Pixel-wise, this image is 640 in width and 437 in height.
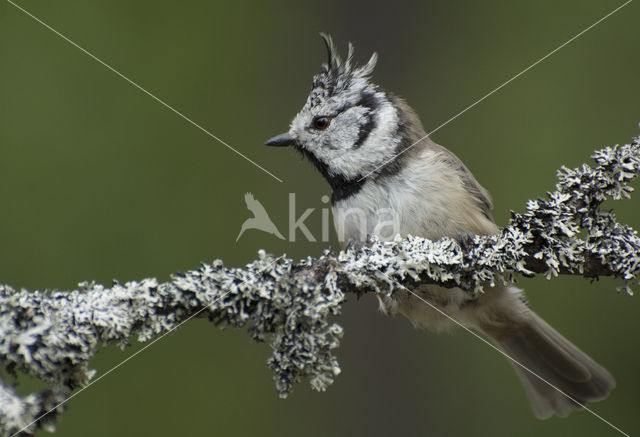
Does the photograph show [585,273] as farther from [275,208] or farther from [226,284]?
[275,208]

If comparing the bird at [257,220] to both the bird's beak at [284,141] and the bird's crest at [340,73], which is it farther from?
the bird's crest at [340,73]

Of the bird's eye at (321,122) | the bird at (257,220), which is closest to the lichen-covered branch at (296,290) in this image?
the bird's eye at (321,122)

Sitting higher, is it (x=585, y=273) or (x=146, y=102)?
(x=146, y=102)

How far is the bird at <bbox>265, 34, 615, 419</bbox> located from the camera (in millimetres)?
2920

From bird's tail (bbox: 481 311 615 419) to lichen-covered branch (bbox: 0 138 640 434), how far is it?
135 centimetres

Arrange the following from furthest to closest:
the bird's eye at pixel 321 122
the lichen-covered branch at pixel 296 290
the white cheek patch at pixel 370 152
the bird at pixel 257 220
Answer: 1. the bird at pixel 257 220
2. the bird's eye at pixel 321 122
3. the white cheek patch at pixel 370 152
4. the lichen-covered branch at pixel 296 290

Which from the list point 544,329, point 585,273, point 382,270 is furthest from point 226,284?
point 544,329

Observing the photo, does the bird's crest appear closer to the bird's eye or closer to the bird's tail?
the bird's eye

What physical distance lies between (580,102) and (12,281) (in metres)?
3.83

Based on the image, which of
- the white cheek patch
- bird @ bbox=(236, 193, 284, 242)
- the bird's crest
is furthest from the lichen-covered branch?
bird @ bbox=(236, 193, 284, 242)

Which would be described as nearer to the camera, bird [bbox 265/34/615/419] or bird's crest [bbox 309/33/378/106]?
bird [bbox 265/34/615/419]

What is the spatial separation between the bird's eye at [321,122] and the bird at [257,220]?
1141 millimetres

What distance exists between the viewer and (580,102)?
168 inches

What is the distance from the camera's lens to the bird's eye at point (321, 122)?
3217mm
